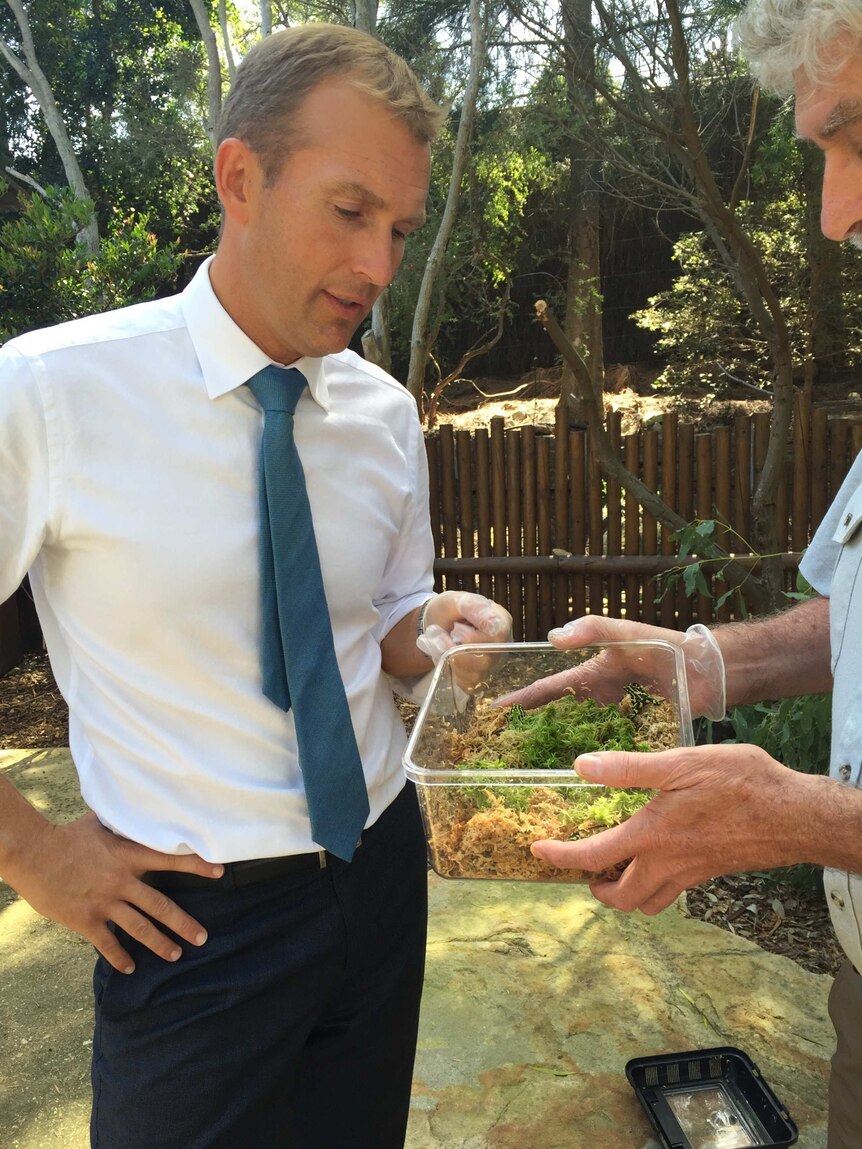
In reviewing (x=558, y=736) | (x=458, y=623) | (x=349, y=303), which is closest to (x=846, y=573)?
(x=558, y=736)

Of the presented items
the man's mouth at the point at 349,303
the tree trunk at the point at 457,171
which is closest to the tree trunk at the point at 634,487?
the tree trunk at the point at 457,171

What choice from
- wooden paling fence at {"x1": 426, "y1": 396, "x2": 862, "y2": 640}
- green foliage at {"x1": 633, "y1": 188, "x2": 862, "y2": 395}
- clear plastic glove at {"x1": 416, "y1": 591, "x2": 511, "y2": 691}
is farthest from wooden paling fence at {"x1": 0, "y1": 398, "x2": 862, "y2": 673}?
green foliage at {"x1": 633, "y1": 188, "x2": 862, "y2": 395}

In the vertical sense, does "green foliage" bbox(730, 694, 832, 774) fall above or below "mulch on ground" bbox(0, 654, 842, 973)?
above

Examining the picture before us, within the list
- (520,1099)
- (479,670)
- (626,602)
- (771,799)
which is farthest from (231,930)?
(626,602)

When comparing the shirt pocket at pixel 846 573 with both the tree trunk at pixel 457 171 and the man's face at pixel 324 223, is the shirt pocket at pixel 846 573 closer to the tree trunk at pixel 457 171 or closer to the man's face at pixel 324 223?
the man's face at pixel 324 223

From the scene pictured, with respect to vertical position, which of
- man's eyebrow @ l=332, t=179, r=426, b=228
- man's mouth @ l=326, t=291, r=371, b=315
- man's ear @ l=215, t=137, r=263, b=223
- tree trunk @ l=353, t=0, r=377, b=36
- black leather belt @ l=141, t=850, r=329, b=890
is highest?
tree trunk @ l=353, t=0, r=377, b=36

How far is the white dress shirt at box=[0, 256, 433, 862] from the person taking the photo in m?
1.41

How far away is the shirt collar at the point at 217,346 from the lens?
1.53m

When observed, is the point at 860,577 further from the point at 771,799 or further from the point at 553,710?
the point at 553,710

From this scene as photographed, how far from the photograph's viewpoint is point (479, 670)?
5.62ft

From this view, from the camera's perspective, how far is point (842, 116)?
1409 millimetres

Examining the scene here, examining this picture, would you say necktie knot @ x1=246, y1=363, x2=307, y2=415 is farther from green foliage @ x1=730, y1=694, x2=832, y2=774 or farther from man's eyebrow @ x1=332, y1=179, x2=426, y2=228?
green foliage @ x1=730, y1=694, x2=832, y2=774

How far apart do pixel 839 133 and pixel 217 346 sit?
98 centimetres

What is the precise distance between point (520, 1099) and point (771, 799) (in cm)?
146
